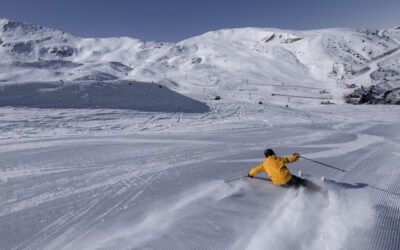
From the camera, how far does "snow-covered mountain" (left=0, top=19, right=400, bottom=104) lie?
2728 cm

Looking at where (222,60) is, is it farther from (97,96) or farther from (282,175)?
(282,175)

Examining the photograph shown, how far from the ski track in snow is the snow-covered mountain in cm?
1443

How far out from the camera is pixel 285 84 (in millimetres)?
30141

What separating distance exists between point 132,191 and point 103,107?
8.74 metres

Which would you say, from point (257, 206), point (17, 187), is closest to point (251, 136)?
point (257, 206)

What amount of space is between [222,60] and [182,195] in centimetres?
4458

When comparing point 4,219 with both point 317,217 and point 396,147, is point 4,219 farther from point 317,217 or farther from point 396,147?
point 396,147

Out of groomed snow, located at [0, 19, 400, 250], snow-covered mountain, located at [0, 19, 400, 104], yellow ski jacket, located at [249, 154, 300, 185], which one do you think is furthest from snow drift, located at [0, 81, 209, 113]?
yellow ski jacket, located at [249, 154, 300, 185]

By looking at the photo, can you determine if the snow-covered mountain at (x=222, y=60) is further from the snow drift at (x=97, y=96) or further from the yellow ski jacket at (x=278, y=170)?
the yellow ski jacket at (x=278, y=170)

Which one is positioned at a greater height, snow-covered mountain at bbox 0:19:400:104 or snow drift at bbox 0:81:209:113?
snow-covered mountain at bbox 0:19:400:104

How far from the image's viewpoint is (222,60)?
45.6 m

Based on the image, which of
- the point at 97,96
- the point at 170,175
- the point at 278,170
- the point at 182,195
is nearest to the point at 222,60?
the point at 97,96

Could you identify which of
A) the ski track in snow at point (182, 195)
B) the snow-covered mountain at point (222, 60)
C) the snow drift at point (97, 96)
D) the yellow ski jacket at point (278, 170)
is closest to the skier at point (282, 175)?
the yellow ski jacket at point (278, 170)

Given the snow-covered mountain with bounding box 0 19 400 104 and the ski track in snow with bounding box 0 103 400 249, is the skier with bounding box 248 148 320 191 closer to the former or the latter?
the ski track in snow with bounding box 0 103 400 249
